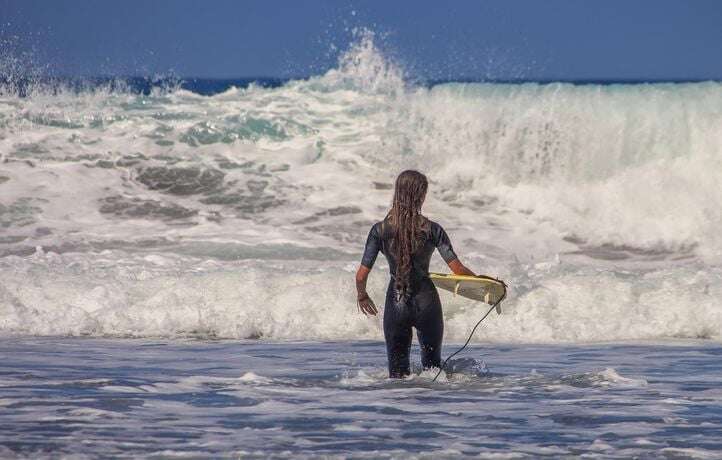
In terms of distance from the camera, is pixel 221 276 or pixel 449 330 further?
pixel 221 276

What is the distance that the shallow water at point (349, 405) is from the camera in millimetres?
7242

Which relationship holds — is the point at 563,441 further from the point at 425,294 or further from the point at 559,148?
the point at 559,148

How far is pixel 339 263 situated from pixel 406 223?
829 centimetres

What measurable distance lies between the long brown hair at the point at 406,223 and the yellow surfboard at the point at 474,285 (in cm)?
26

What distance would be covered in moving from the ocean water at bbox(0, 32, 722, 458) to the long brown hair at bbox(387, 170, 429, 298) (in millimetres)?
881

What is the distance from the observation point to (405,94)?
24.6 meters

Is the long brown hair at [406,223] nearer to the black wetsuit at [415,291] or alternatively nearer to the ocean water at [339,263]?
the black wetsuit at [415,291]

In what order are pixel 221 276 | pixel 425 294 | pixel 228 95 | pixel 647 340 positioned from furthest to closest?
pixel 228 95 < pixel 221 276 < pixel 647 340 < pixel 425 294

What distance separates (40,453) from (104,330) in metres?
6.57

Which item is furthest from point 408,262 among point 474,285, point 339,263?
point 339,263

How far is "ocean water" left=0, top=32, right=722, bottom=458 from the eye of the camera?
802 cm

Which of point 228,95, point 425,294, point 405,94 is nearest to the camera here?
point 425,294

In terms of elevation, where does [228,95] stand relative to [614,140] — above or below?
above

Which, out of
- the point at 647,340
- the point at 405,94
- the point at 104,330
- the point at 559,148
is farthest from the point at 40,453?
the point at 405,94
